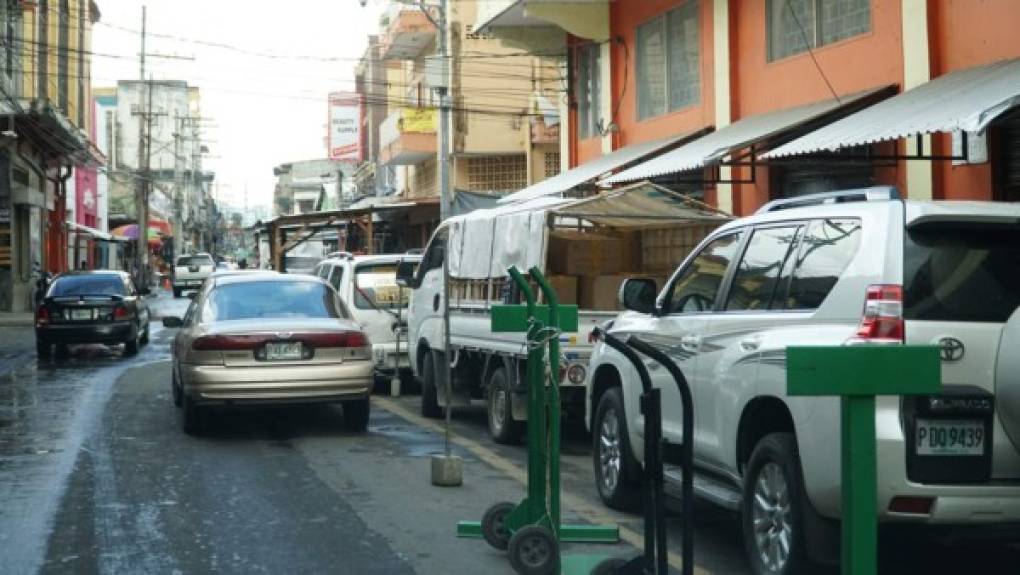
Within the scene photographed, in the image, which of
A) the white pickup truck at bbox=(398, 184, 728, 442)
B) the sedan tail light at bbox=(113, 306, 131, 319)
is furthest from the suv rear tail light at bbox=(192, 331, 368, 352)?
the sedan tail light at bbox=(113, 306, 131, 319)

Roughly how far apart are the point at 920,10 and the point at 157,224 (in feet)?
236

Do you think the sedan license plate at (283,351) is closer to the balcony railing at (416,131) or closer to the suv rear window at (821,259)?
the suv rear window at (821,259)

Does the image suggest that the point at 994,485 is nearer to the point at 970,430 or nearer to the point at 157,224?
the point at 970,430

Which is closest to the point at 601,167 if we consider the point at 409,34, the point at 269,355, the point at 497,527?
the point at 269,355

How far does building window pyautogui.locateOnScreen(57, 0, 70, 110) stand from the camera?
43906 millimetres

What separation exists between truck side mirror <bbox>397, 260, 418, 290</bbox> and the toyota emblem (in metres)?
9.32

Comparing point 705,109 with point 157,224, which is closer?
point 705,109

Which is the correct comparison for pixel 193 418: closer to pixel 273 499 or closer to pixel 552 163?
pixel 273 499

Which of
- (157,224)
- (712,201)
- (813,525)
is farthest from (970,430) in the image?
(157,224)

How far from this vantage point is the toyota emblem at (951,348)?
539 cm

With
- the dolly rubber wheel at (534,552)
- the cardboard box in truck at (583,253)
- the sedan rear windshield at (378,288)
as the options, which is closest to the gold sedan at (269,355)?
the cardboard box in truck at (583,253)

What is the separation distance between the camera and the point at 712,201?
60.8 feet

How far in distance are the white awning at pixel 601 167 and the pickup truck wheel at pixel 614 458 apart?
9203mm

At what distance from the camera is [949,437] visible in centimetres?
539
